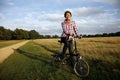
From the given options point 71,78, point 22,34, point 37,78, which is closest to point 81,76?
point 71,78

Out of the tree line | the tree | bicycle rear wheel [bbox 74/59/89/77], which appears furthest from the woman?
the tree

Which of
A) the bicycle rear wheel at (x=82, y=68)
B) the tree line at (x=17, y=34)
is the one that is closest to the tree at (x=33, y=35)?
the tree line at (x=17, y=34)

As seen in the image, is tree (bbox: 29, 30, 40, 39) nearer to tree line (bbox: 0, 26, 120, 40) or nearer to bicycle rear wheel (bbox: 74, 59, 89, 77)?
tree line (bbox: 0, 26, 120, 40)

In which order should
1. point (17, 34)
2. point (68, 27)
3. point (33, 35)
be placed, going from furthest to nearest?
point (33, 35), point (17, 34), point (68, 27)

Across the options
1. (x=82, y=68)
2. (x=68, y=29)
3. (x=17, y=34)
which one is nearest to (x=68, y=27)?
(x=68, y=29)

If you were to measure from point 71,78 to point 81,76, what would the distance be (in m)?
0.45

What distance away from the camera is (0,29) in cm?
10775

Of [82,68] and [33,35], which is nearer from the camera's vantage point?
[82,68]

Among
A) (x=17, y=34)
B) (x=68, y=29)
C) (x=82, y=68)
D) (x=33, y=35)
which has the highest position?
(x=68, y=29)

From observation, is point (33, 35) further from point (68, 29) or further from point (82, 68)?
point (82, 68)

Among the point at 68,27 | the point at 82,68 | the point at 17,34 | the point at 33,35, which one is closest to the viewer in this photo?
the point at 82,68

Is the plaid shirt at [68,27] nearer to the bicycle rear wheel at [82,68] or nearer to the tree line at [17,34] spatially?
the bicycle rear wheel at [82,68]

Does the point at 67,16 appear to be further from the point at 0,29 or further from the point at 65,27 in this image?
the point at 0,29

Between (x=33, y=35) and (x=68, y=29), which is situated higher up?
(x=68, y=29)
